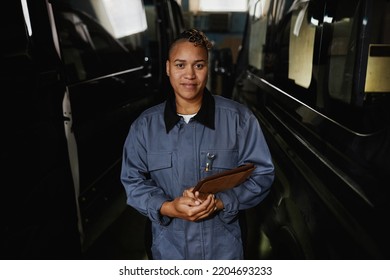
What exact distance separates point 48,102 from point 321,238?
126 cm

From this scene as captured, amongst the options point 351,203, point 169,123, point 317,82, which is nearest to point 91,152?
point 169,123

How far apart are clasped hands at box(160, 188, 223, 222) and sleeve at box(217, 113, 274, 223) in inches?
3.4

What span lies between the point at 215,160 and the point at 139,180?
29cm

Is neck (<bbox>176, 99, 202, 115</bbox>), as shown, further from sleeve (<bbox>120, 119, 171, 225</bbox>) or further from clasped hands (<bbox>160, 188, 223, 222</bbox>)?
clasped hands (<bbox>160, 188, 223, 222</bbox>)

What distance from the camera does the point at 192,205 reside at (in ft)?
3.68

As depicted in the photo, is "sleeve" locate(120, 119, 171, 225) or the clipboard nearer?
the clipboard

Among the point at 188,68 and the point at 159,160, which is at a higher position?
the point at 188,68

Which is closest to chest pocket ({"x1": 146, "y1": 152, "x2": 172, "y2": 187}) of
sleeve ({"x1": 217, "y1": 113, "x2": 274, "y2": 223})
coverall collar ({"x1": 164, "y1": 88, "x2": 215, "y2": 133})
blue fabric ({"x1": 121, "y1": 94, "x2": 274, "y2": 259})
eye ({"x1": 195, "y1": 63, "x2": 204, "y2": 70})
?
blue fabric ({"x1": 121, "y1": 94, "x2": 274, "y2": 259})

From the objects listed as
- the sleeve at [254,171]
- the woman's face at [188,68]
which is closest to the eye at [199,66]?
the woman's face at [188,68]

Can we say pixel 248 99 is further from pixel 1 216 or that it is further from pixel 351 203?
pixel 1 216

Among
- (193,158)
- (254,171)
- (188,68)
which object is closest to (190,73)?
(188,68)

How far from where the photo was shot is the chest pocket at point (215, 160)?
1233mm

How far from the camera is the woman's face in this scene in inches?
44.3

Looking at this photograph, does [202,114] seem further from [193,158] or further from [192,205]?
[192,205]
